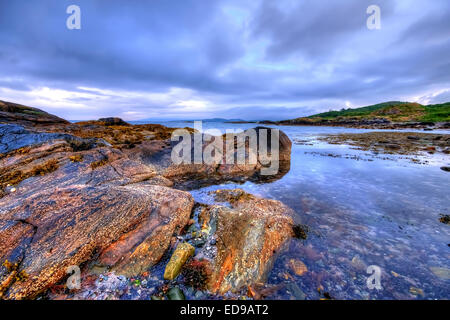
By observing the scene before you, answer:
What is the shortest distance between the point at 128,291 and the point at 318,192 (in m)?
10.5

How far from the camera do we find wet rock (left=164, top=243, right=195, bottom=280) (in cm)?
455

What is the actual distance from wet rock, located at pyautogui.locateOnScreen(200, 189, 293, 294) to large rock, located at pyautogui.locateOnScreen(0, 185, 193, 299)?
1.66m

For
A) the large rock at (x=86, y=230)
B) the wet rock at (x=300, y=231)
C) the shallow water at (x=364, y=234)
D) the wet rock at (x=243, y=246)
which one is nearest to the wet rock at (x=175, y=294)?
the wet rock at (x=243, y=246)

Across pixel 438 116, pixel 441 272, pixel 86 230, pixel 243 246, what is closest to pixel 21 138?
pixel 86 230

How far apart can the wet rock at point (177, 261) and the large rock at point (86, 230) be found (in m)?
0.65

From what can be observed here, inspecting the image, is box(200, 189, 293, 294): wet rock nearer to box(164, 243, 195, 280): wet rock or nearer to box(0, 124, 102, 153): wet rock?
box(164, 243, 195, 280): wet rock

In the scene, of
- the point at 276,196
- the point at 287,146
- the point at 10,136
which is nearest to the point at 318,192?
the point at 276,196

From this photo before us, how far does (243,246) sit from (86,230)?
4547 mm

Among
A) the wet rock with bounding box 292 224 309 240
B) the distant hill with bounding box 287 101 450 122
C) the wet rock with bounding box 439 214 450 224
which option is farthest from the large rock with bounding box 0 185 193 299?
the distant hill with bounding box 287 101 450 122

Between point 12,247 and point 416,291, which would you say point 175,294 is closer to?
point 12,247

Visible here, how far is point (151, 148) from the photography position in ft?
50.0

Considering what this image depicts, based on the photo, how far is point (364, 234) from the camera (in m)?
6.73

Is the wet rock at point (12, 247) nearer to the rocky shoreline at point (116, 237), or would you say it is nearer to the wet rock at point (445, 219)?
the rocky shoreline at point (116, 237)

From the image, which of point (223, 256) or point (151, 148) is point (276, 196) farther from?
point (151, 148)
